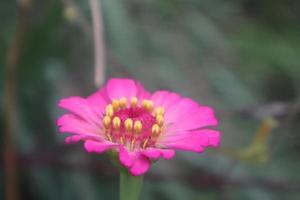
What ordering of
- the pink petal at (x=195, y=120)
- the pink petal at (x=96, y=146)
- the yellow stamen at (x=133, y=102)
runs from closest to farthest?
1. the pink petal at (x=96, y=146)
2. the pink petal at (x=195, y=120)
3. the yellow stamen at (x=133, y=102)

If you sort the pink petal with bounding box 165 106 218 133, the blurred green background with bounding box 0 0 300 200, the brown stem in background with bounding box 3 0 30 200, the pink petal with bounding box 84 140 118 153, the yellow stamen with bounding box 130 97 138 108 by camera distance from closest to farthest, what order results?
the pink petal with bounding box 84 140 118 153
the pink petal with bounding box 165 106 218 133
the yellow stamen with bounding box 130 97 138 108
the brown stem in background with bounding box 3 0 30 200
the blurred green background with bounding box 0 0 300 200

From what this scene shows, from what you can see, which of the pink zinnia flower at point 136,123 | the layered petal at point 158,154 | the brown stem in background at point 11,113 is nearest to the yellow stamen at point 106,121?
the pink zinnia flower at point 136,123

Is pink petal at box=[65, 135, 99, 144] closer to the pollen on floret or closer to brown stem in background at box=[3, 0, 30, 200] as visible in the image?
the pollen on floret

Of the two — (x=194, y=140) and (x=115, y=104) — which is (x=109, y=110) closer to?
(x=115, y=104)

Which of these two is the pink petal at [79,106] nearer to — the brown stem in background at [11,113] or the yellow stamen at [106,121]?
the yellow stamen at [106,121]

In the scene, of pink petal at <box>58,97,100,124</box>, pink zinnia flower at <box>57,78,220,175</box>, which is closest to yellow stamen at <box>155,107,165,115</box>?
pink zinnia flower at <box>57,78,220,175</box>

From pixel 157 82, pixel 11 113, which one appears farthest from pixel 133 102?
pixel 157 82

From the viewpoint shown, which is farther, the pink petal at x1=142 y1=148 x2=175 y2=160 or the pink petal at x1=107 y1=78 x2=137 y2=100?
the pink petal at x1=107 y1=78 x2=137 y2=100
